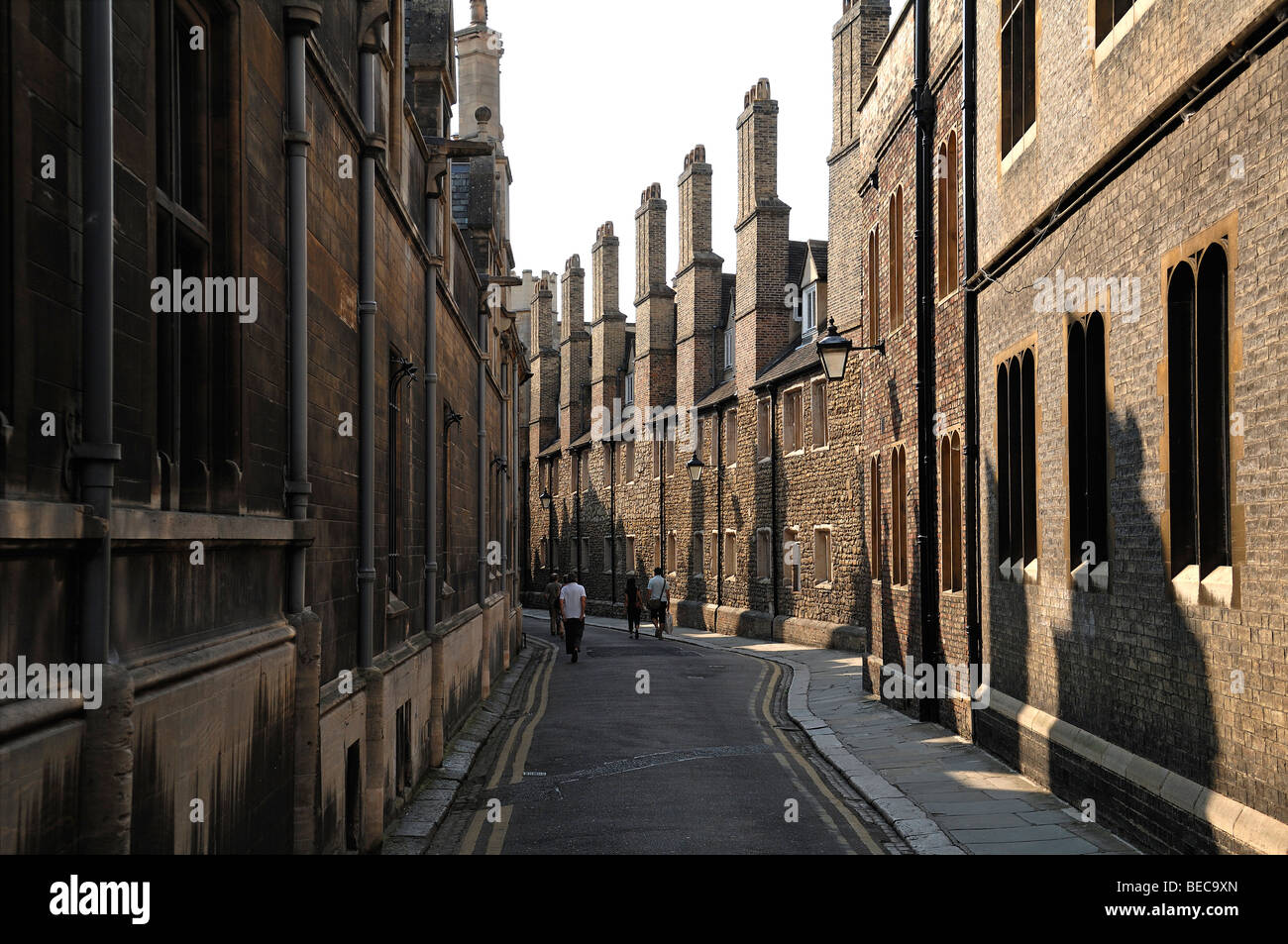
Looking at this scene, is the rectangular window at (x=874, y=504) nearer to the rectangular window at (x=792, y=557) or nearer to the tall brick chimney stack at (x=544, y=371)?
the rectangular window at (x=792, y=557)

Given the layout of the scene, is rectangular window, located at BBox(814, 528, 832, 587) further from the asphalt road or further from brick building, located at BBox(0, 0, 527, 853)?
brick building, located at BBox(0, 0, 527, 853)

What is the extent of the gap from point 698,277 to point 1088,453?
107 ft

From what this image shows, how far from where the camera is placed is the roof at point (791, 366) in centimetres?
3150

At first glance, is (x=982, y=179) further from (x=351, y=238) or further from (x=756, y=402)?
(x=756, y=402)

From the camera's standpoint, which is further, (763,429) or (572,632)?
(763,429)

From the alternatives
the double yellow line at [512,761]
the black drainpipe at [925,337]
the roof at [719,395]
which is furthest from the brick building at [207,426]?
the roof at [719,395]

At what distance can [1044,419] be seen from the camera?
462 inches

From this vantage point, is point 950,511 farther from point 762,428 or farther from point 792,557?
point 762,428

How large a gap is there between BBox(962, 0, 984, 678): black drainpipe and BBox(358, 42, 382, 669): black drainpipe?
729 centimetres

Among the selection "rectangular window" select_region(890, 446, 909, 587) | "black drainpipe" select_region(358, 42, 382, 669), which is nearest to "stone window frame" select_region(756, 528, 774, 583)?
"rectangular window" select_region(890, 446, 909, 587)

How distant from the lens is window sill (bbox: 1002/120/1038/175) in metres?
12.2

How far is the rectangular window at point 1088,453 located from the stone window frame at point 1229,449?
5.27 feet

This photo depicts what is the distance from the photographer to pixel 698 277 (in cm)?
4241

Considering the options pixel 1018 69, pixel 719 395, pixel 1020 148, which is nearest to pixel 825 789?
pixel 1020 148
